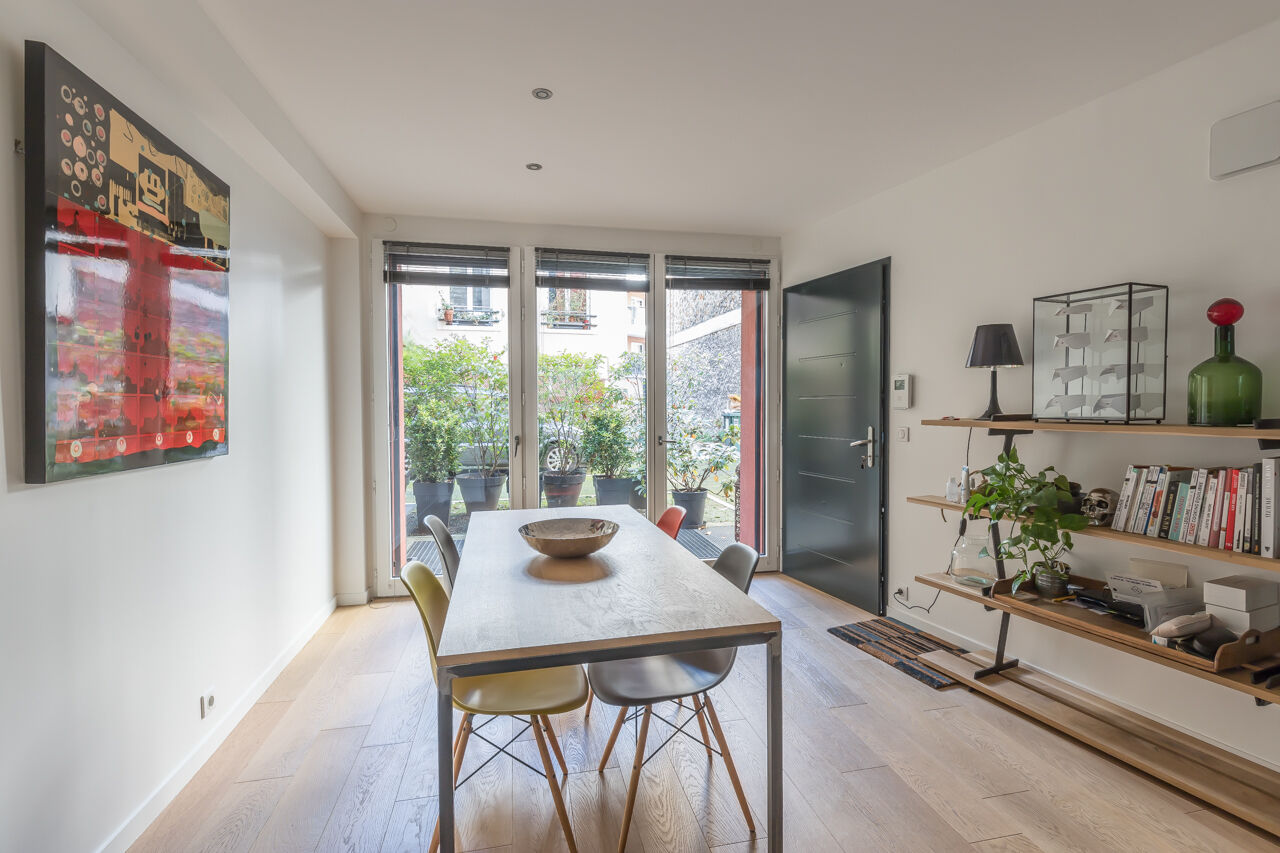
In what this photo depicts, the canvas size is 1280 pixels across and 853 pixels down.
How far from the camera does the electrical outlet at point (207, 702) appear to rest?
7.67ft

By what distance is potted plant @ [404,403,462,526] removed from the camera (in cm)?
436

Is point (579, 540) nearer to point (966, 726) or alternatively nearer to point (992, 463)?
point (966, 726)

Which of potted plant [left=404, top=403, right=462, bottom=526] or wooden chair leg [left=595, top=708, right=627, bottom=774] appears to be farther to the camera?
potted plant [left=404, top=403, right=462, bottom=526]

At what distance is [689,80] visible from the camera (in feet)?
8.17

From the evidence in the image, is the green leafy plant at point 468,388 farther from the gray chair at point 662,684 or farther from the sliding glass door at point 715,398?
the gray chair at point 662,684

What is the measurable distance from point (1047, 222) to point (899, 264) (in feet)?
3.06

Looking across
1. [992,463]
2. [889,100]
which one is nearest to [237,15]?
[889,100]

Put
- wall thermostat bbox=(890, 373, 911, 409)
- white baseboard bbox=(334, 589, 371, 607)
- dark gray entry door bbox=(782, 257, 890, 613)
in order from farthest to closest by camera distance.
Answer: white baseboard bbox=(334, 589, 371, 607) → dark gray entry door bbox=(782, 257, 890, 613) → wall thermostat bbox=(890, 373, 911, 409)

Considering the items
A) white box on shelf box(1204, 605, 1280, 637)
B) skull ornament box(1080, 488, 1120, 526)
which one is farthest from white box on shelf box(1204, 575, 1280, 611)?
skull ornament box(1080, 488, 1120, 526)

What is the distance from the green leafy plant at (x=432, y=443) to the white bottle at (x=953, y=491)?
122 inches

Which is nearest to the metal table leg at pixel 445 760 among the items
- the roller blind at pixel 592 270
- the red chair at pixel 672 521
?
the red chair at pixel 672 521

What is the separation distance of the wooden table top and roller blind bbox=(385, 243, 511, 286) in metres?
2.41

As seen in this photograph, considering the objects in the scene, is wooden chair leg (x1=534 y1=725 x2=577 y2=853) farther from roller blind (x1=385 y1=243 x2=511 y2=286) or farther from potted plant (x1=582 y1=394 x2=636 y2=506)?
roller blind (x1=385 y1=243 x2=511 y2=286)

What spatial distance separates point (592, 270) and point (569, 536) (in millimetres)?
2658
